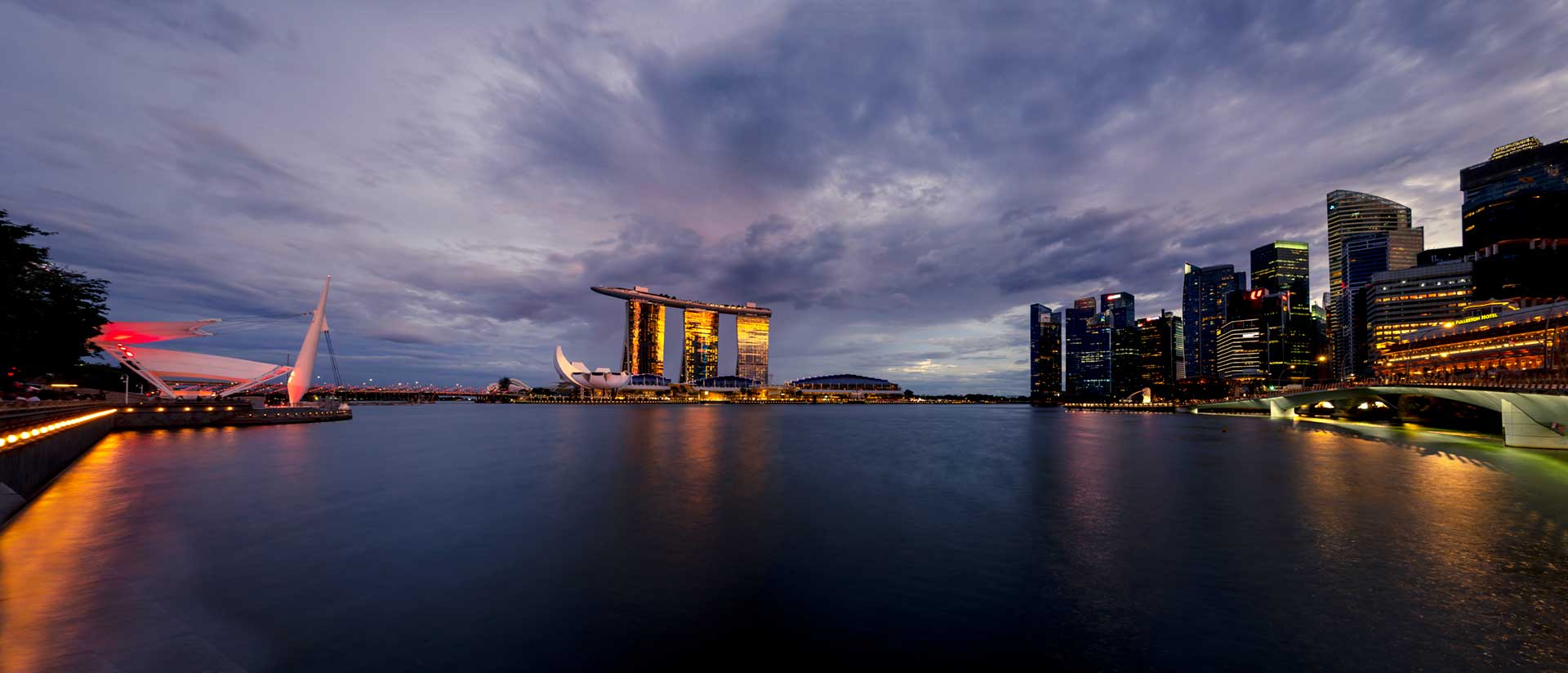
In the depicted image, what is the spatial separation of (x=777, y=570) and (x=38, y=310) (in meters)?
51.6

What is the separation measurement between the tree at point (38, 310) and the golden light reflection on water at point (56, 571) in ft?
46.1

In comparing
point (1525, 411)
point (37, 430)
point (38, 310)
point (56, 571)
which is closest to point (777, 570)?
point (56, 571)

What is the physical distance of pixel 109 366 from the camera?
318ft

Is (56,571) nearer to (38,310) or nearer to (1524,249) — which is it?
(38,310)

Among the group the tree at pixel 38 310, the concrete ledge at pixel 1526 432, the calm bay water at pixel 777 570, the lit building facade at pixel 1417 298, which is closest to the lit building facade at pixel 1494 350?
the concrete ledge at pixel 1526 432

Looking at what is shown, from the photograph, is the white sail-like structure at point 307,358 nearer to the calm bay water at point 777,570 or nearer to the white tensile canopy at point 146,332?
the white tensile canopy at point 146,332

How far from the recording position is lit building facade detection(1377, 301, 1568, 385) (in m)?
67.9

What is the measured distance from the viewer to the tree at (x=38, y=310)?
31.4 meters

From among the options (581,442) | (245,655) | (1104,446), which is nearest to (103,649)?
(245,655)

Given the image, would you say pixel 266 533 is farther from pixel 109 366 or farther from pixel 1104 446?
pixel 109 366

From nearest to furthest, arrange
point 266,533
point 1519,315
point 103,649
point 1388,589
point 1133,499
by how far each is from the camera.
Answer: point 103,649 → point 1388,589 → point 266,533 → point 1133,499 → point 1519,315

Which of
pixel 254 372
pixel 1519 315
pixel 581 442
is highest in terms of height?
pixel 1519 315

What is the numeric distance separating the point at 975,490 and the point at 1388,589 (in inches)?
657

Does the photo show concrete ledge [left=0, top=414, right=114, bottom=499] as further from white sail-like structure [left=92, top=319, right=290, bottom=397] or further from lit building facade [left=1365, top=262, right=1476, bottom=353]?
lit building facade [left=1365, top=262, right=1476, bottom=353]
